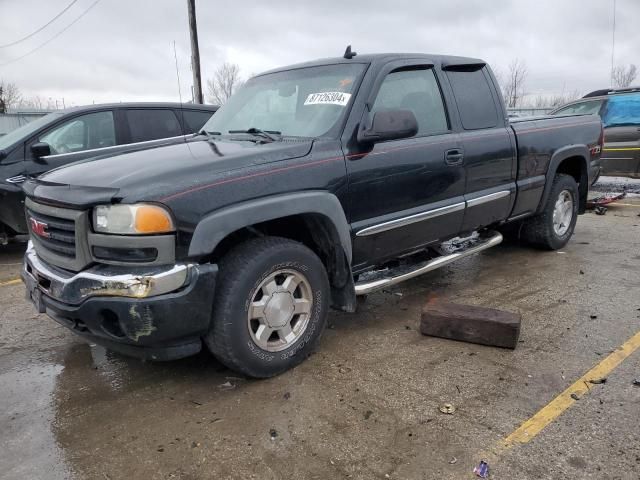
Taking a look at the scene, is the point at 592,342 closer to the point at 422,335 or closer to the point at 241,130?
the point at 422,335

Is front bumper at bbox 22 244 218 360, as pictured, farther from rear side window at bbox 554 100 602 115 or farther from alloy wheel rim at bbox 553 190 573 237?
rear side window at bbox 554 100 602 115

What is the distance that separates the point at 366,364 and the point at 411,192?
4.15 feet

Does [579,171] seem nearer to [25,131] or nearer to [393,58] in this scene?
[393,58]

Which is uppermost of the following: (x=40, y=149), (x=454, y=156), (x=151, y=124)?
(x=151, y=124)

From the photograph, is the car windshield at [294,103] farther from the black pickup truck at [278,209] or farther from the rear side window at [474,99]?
the rear side window at [474,99]

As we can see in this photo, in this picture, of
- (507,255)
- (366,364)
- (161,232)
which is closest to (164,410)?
(161,232)

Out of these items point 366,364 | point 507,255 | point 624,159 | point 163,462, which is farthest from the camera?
point 624,159

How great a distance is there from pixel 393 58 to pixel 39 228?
2.65 meters

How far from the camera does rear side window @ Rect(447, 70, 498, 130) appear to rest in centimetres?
434

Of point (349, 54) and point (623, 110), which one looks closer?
point (349, 54)

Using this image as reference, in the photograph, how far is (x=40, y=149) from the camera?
18.3 ft

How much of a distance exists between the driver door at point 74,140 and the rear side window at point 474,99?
3.93 meters

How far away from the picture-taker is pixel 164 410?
2.88 metres

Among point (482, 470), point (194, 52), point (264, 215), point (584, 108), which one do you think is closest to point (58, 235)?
point (264, 215)
